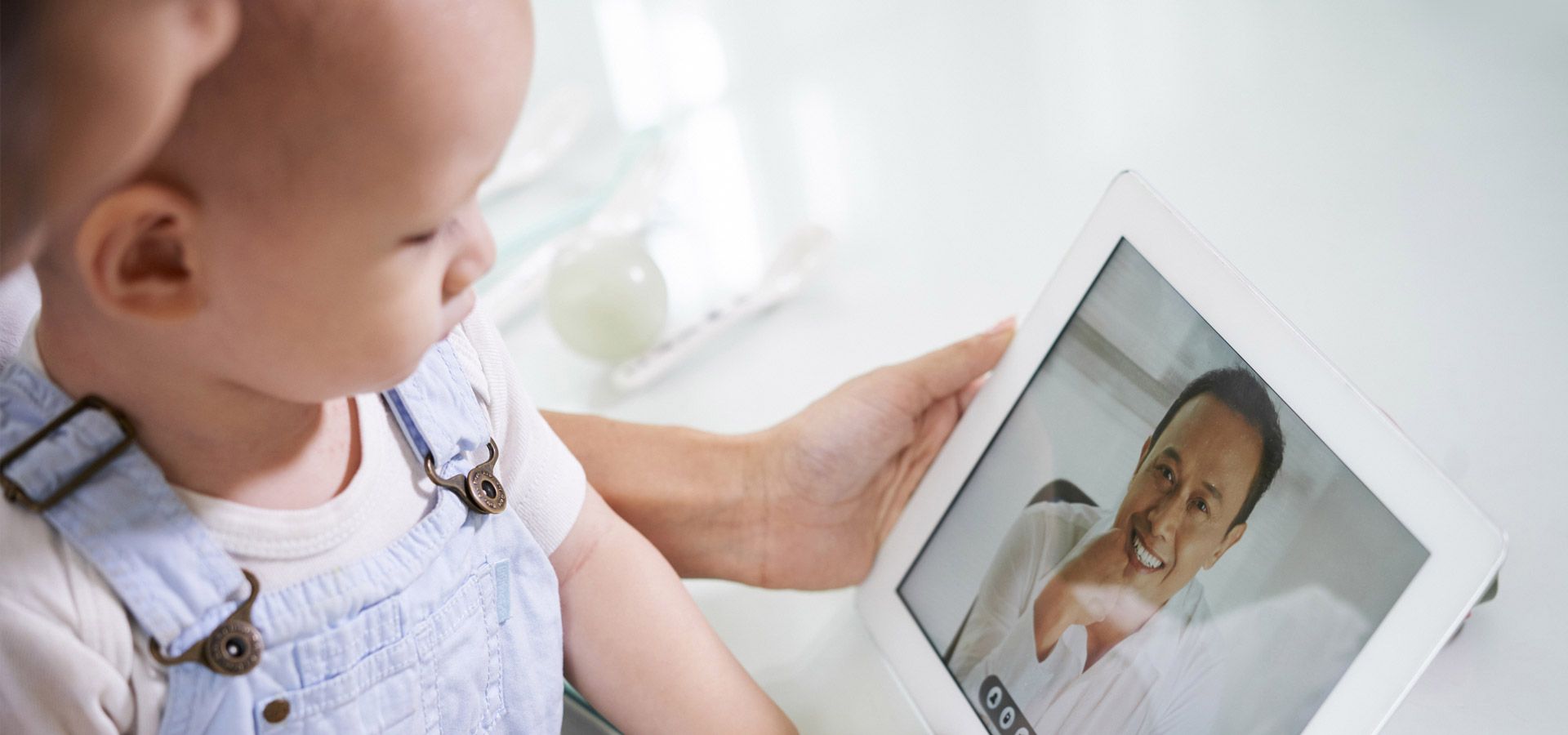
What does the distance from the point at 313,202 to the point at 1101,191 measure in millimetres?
602

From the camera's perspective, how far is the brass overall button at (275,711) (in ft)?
1.21

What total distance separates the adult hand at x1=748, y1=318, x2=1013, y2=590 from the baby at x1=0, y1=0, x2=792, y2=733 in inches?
7.0

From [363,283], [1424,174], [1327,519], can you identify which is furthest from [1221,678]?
[1424,174]

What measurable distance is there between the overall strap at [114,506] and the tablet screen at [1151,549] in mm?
292

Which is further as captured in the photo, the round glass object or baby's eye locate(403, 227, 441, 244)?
the round glass object

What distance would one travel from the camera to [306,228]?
0.29 meters

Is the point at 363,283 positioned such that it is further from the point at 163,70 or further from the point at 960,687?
the point at 960,687

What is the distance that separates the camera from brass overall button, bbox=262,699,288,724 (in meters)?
0.37

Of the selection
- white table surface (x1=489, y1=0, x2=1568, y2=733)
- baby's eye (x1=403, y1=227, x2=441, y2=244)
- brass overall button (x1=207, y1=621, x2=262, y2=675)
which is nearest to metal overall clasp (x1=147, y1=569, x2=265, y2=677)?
brass overall button (x1=207, y1=621, x2=262, y2=675)

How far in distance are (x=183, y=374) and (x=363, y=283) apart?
7 cm

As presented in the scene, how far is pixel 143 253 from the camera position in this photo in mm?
286

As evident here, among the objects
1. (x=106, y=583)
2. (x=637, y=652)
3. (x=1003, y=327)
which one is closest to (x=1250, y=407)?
(x=1003, y=327)

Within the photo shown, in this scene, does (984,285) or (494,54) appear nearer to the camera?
(494,54)

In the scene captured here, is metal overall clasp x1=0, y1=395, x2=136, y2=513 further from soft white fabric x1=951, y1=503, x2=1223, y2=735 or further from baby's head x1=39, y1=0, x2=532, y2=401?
soft white fabric x1=951, y1=503, x2=1223, y2=735
